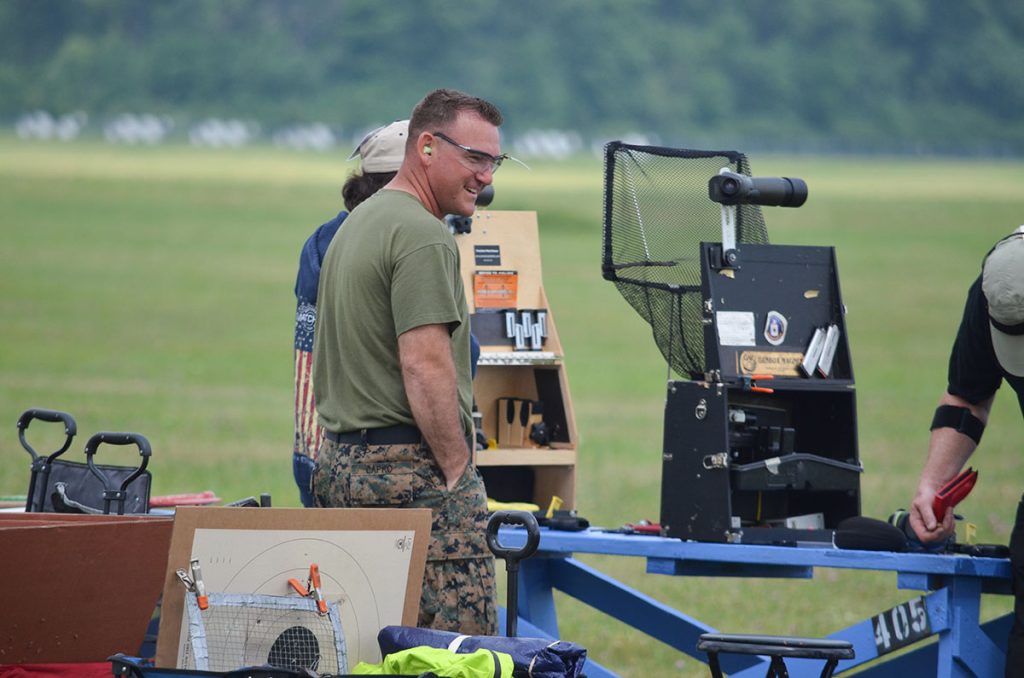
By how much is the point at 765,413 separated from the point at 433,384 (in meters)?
1.37

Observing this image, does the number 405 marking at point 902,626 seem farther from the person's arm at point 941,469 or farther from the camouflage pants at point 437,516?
the camouflage pants at point 437,516

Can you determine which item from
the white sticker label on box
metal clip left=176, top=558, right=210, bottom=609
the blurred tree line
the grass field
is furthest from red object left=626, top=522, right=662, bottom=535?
the blurred tree line

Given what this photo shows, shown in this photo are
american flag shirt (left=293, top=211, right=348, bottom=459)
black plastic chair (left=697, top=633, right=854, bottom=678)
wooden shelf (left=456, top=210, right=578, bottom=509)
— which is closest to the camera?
black plastic chair (left=697, top=633, right=854, bottom=678)

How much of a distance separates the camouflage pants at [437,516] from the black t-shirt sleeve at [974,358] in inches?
61.8

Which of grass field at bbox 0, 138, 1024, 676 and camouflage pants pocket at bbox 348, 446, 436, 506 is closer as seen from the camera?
camouflage pants pocket at bbox 348, 446, 436, 506

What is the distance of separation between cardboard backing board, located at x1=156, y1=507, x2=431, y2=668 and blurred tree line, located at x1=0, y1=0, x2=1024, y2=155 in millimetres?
77784

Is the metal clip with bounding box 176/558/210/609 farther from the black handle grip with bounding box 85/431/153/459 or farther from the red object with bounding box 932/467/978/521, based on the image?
the red object with bounding box 932/467/978/521

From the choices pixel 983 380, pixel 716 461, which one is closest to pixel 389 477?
pixel 716 461

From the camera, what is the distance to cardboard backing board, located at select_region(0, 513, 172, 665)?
4207 mm

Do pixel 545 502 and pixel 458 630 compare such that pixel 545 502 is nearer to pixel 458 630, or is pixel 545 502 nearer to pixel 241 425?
pixel 458 630

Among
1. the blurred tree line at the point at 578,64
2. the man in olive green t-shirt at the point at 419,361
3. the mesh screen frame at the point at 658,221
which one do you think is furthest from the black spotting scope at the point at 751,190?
the blurred tree line at the point at 578,64

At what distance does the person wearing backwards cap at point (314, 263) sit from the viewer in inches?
210

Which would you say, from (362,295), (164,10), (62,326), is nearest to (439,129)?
(362,295)

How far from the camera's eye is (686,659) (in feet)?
27.5
